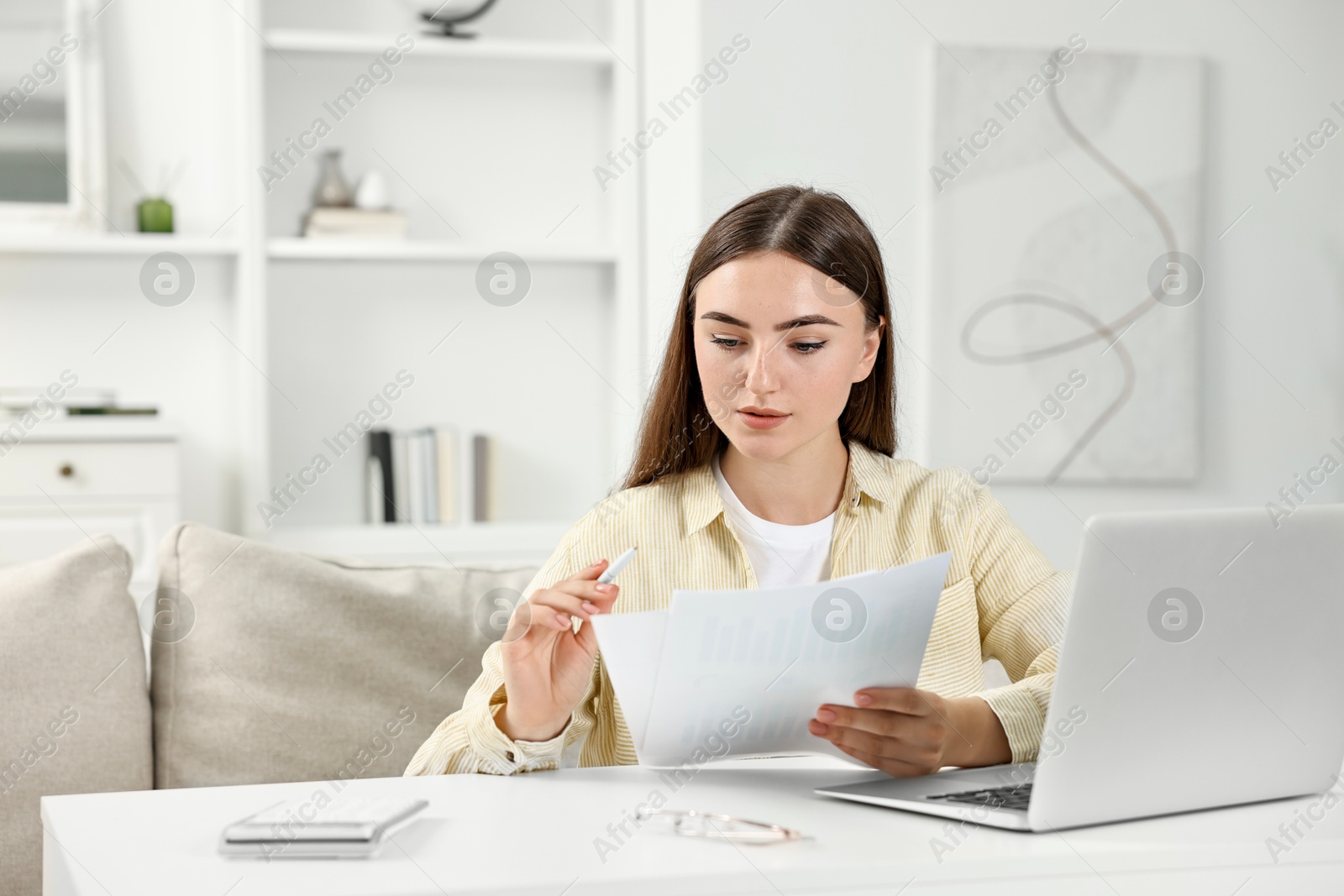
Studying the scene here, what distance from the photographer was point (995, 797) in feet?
3.25

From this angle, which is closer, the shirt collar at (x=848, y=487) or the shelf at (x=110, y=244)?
the shirt collar at (x=848, y=487)

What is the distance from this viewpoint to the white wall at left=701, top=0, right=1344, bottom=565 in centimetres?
302

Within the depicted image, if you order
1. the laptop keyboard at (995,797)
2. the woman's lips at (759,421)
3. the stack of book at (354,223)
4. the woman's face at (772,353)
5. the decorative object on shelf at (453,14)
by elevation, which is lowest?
the laptop keyboard at (995,797)

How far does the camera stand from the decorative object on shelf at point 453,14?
338 centimetres

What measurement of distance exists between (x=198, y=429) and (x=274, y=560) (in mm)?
1876

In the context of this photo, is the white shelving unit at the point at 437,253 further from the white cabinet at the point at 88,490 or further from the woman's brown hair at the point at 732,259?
the woman's brown hair at the point at 732,259

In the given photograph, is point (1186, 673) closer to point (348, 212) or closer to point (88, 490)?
point (88, 490)

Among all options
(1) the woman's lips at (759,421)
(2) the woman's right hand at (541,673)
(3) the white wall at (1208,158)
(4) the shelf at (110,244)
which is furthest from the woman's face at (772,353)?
(4) the shelf at (110,244)

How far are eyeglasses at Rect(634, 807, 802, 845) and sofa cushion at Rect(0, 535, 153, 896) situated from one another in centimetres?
93

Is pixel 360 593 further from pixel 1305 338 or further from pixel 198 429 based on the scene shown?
pixel 1305 338

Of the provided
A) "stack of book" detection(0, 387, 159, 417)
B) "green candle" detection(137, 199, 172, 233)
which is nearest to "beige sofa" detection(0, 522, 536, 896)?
"stack of book" detection(0, 387, 159, 417)

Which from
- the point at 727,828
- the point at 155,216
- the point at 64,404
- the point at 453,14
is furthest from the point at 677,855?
the point at 453,14

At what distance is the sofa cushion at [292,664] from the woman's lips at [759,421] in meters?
0.59

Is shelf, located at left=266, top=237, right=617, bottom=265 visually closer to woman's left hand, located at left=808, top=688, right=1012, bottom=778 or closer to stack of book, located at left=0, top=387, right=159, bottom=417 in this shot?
stack of book, located at left=0, top=387, right=159, bottom=417
